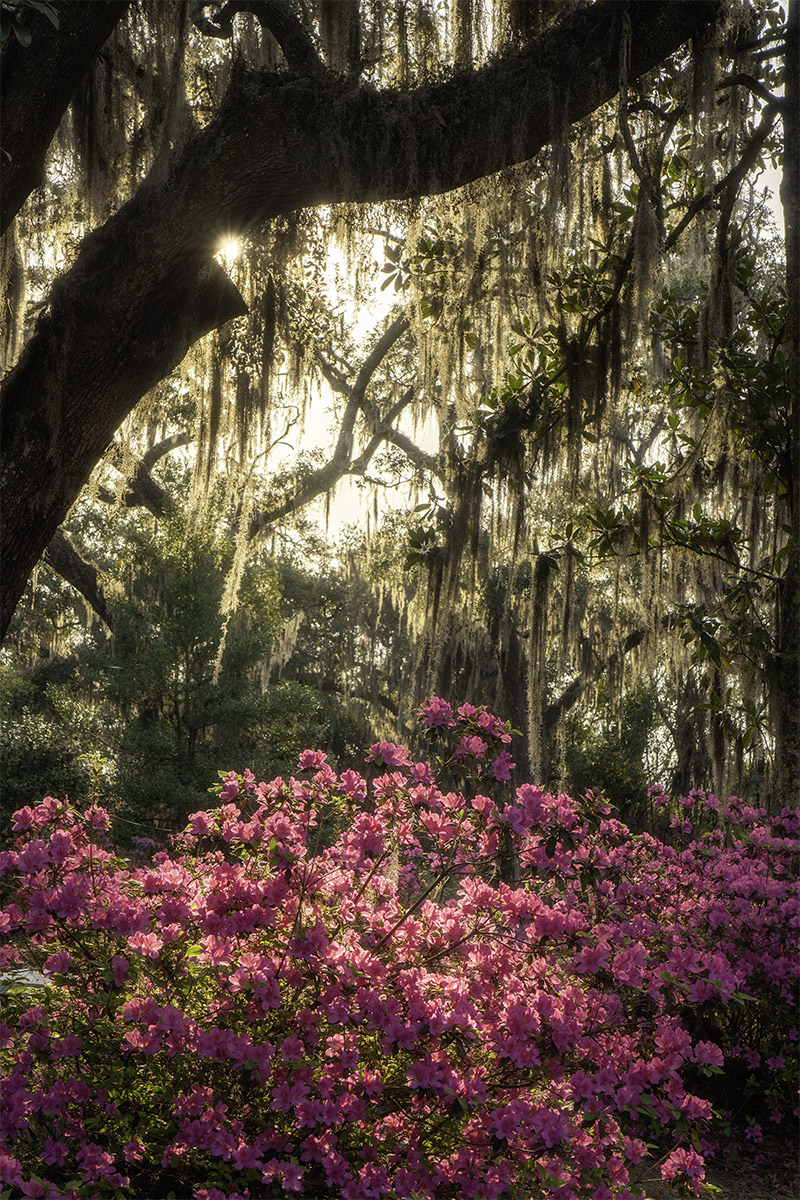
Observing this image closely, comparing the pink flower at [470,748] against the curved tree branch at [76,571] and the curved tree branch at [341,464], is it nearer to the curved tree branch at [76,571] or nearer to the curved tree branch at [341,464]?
the curved tree branch at [76,571]

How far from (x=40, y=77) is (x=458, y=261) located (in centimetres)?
275

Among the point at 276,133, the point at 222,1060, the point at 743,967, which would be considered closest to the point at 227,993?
the point at 222,1060

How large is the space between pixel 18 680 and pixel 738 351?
1410 cm

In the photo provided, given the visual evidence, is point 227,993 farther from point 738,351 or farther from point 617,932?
point 738,351

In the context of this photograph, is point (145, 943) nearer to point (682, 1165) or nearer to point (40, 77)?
point (682, 1165)

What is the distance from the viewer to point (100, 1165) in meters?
2.08

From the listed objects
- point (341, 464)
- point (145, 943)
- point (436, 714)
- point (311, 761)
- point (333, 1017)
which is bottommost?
point (333, 1017)

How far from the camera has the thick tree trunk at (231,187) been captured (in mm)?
3436

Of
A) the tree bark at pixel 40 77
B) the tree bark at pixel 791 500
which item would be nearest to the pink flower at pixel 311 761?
the tree bark at pixel 40 77

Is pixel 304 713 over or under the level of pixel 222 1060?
over

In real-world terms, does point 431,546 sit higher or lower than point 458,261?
lower

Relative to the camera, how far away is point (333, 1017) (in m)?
2.15

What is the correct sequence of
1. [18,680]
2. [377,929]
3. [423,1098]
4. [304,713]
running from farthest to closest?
Answer: 1. [18,680]
2. [304,713]
3. [377,929]
4. [423,1098]

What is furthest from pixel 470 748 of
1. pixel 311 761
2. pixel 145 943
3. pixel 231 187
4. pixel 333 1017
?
pixel 231 187
